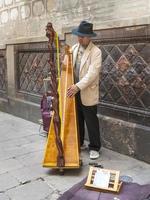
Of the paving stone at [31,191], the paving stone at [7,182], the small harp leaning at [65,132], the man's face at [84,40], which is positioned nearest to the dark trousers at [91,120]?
the small harp leaning at [65,132]

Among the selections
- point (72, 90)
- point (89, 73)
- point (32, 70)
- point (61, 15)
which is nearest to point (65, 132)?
point (72, 90)

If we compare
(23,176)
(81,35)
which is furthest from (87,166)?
(81,35)

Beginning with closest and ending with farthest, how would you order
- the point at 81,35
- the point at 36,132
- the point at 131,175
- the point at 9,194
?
the point at 9,194
the point at 131,175
the point at 81,35
the point at 36,132

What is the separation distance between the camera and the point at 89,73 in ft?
15.6

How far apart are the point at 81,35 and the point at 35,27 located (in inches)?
112

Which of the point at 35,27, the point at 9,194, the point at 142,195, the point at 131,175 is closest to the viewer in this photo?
the point at 142,195

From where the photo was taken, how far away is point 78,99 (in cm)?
513

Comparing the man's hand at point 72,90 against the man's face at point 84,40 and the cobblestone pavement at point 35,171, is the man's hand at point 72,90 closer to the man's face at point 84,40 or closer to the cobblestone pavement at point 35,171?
the man's face at point 84,40

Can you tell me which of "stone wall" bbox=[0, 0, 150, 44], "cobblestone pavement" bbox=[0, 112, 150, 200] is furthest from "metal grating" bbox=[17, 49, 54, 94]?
"cobblestone pavement" bbox=[0, 112, 150, 200]

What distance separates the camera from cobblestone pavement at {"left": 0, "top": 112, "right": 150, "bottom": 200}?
4.10m

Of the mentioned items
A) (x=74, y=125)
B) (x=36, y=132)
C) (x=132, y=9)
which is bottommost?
(x=36, y=132)

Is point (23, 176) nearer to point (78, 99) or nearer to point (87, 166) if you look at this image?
point (87, 166)

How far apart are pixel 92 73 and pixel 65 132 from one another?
32.1 inches

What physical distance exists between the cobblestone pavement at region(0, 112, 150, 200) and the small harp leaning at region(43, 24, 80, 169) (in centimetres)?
16
